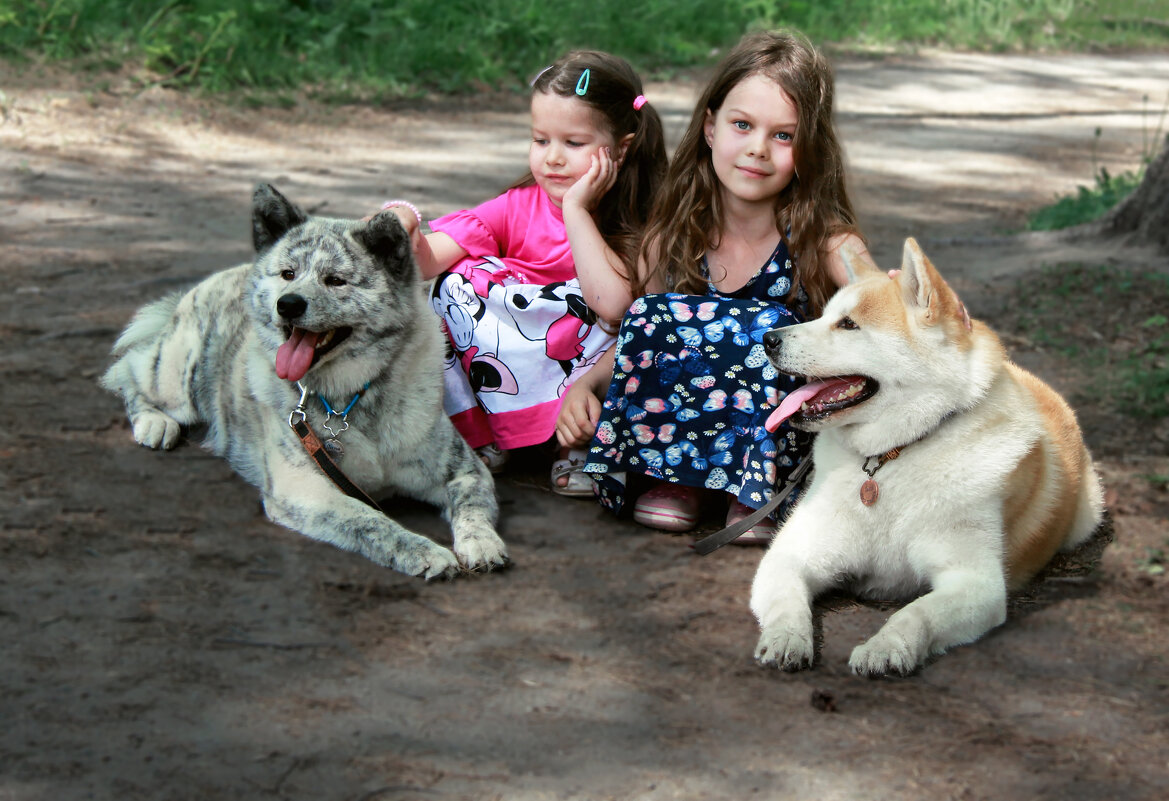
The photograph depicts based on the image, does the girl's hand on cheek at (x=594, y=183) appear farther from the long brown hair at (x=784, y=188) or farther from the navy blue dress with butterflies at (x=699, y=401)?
the navy blue dress with butterflies at (x=699, y=401)

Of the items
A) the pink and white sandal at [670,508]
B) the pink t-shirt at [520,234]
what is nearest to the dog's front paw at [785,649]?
the pink and white sandal at [670,508]

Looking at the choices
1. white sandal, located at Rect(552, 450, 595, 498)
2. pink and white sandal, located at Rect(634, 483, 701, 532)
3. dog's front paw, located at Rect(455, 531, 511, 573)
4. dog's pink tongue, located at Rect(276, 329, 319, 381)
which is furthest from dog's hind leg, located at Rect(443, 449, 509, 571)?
dog's pink tongue, located at Rect(276, 329, 319, 381)

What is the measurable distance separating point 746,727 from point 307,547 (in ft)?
4.83

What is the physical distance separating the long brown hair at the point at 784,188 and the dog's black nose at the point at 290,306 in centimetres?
115

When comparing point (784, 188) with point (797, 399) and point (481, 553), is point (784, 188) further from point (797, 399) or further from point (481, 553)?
point (481, 553)

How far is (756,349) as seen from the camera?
339 centimetres

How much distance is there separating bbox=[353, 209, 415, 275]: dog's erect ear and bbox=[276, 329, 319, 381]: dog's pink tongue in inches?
12.9

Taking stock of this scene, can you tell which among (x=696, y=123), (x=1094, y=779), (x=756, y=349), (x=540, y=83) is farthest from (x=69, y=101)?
(x=1094, y=779)

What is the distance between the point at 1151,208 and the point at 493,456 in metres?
4.02

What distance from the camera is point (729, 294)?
365 centimetres

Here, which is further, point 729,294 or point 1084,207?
point 1084,207

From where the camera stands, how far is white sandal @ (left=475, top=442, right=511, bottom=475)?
400 cm

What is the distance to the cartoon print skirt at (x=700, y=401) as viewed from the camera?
339 cm

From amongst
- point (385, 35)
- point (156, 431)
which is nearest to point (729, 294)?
point (156, 431)
